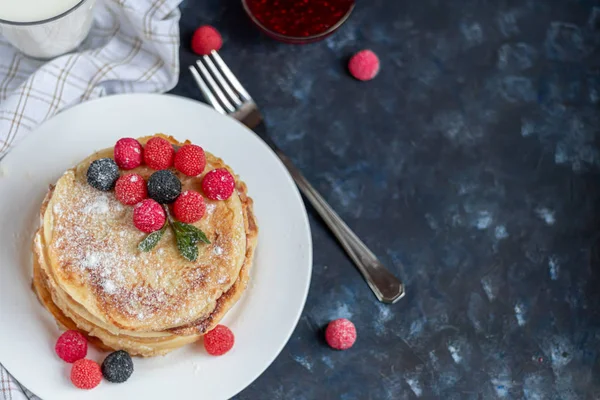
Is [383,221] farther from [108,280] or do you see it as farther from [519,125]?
[108,280]

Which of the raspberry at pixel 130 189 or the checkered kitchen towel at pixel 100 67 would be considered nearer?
the raspberry at pixel 130 189

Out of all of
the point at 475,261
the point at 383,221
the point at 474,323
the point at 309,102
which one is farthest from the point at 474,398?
the point at 309,102

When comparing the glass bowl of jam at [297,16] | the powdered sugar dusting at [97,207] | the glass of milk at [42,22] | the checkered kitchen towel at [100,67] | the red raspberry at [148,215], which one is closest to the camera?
the red raspberry at [148,215]

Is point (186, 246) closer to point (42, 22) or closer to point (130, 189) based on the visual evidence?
point (130, 189)

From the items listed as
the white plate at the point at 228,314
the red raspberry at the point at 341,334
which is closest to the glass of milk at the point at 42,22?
the white plate at the point at 228,314

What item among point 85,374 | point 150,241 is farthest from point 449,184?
point 85,374

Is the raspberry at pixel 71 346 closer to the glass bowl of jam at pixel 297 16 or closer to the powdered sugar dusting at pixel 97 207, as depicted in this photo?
the powdered sugar dusting at pixel 97 207

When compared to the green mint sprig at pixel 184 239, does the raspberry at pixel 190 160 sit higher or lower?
higher
